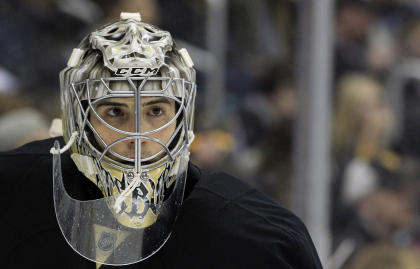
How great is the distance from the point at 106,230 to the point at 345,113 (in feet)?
5.49

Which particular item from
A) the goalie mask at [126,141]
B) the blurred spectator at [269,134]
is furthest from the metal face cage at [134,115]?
the blurred spectator at [269,134]

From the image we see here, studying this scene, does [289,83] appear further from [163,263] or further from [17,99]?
[163,263]

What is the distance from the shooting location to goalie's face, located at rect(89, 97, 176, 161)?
1694mm

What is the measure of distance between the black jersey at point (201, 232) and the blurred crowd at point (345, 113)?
3.82 feet

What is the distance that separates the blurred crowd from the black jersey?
1.16m

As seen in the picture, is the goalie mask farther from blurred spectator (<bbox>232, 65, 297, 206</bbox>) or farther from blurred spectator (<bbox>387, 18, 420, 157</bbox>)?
blurred spectator (<bbox>387, 18, 420, 157</bbox>)

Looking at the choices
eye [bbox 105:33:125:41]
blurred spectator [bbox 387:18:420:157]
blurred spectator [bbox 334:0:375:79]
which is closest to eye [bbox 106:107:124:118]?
eye [bbox 105:33:125:41]

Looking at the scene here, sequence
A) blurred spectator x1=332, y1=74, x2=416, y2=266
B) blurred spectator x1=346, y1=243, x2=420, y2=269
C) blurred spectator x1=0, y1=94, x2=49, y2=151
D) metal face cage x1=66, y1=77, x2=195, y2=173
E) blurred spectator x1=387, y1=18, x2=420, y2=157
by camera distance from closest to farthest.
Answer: metal face cage x1=66, y1=77, x2=195, y2=173
blurred spectator x1=0, y1=94, x2=49, y2=151
blurred spectator x1=346, y1=243, x2=420, y2=269
blurred spectator x1=332, y1=74, x2=416, y2=266
blurred spectator x1=387, y1=18, x2=420, y2=157

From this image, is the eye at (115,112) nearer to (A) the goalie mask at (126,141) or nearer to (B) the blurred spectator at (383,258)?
(A) the goalie mask at (126,141)

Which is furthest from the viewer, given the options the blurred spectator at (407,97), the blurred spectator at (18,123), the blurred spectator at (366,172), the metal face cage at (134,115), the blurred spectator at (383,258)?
the blurred spectator at (407,97)

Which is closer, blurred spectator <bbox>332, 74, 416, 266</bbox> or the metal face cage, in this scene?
the metal face cage

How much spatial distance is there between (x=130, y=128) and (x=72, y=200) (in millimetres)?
199

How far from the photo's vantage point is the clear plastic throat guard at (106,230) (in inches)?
67.2

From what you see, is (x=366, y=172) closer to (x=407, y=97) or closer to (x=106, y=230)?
(x=407, y=97)
